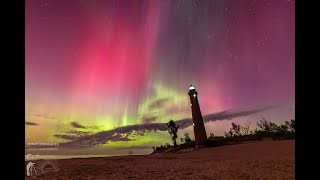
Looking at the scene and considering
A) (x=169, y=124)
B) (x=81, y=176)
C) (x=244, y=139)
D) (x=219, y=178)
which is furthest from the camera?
(x=169, y=124)

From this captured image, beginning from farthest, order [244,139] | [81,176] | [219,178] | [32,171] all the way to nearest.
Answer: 1. [244,139]
2. [32,171]
3. [81,176]
4. [219,178]

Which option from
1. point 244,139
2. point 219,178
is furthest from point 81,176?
point 244,139

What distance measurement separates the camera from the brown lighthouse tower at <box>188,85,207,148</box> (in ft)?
119

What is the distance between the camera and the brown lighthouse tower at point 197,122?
36344 mm

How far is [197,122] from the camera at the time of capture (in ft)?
121

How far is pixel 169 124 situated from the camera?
47.9 meters

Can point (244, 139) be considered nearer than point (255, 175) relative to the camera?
No
